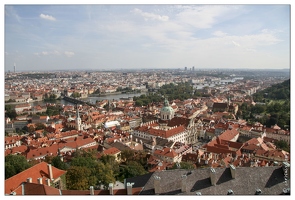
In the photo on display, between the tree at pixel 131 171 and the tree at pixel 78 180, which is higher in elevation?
the tree at pixel 78 180

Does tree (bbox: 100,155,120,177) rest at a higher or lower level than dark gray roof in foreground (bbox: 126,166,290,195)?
lower

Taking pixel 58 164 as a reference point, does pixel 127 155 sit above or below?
below

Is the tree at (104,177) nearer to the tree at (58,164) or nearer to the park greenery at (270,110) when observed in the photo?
the tree at (58,164)

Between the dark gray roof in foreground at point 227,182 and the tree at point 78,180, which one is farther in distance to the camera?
the tree at point 78,180

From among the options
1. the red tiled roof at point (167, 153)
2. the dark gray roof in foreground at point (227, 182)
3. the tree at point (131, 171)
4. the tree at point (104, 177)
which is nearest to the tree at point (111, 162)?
the tree at point (131, 171)

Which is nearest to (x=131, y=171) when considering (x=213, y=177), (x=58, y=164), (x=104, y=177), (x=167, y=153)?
(x=104, y=177)

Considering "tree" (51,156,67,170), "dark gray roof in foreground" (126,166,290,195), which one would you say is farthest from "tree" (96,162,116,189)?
"dark gray roof in foreground" (126,166,290,195)

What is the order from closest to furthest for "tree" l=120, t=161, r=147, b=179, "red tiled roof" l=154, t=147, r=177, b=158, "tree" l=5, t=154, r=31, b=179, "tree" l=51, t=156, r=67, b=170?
"tree" l=5, t=154, r=31, b=179
"tree" l=120, t=161, r=147, b=179
"tree" l=51, t=156, r=67, b=170
"red tiled roof" l=154, t=147, r=177, b=158

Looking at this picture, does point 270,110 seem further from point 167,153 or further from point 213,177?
point 213,177

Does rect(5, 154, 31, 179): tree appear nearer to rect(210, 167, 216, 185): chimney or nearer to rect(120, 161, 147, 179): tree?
rect(120, 161, 147, 179): tree
